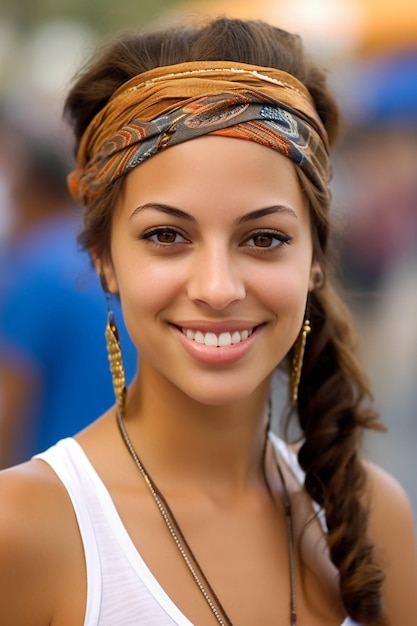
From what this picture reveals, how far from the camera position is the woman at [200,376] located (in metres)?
2.15

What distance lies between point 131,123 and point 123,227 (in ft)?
0.77

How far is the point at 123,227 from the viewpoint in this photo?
235 cm

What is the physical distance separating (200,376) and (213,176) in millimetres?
429

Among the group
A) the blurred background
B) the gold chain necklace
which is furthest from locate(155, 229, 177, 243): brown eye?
the blurred background

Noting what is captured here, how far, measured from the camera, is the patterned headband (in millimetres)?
2260

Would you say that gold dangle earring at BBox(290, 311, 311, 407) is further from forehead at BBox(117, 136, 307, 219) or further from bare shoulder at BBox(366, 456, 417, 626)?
forehead at BBox(117, 136, 307, 219)

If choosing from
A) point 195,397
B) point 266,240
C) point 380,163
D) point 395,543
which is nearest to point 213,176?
point 266,240

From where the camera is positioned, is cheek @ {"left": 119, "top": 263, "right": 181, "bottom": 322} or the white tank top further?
cheek @ {"left": 119, "top": 263, "right": 181, "bottom": 322}

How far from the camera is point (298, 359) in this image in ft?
8.66

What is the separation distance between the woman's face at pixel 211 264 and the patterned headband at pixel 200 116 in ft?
0.10

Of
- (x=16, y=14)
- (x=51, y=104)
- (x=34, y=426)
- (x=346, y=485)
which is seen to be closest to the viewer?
(x=346, y=485)

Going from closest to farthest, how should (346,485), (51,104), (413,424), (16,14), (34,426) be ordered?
(346,485), (34,426), (51,104), (413,424), (16,14)

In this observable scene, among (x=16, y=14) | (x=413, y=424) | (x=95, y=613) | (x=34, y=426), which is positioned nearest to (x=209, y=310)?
(x=95, y=613)

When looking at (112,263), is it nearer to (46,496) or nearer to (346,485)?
(46,496)
